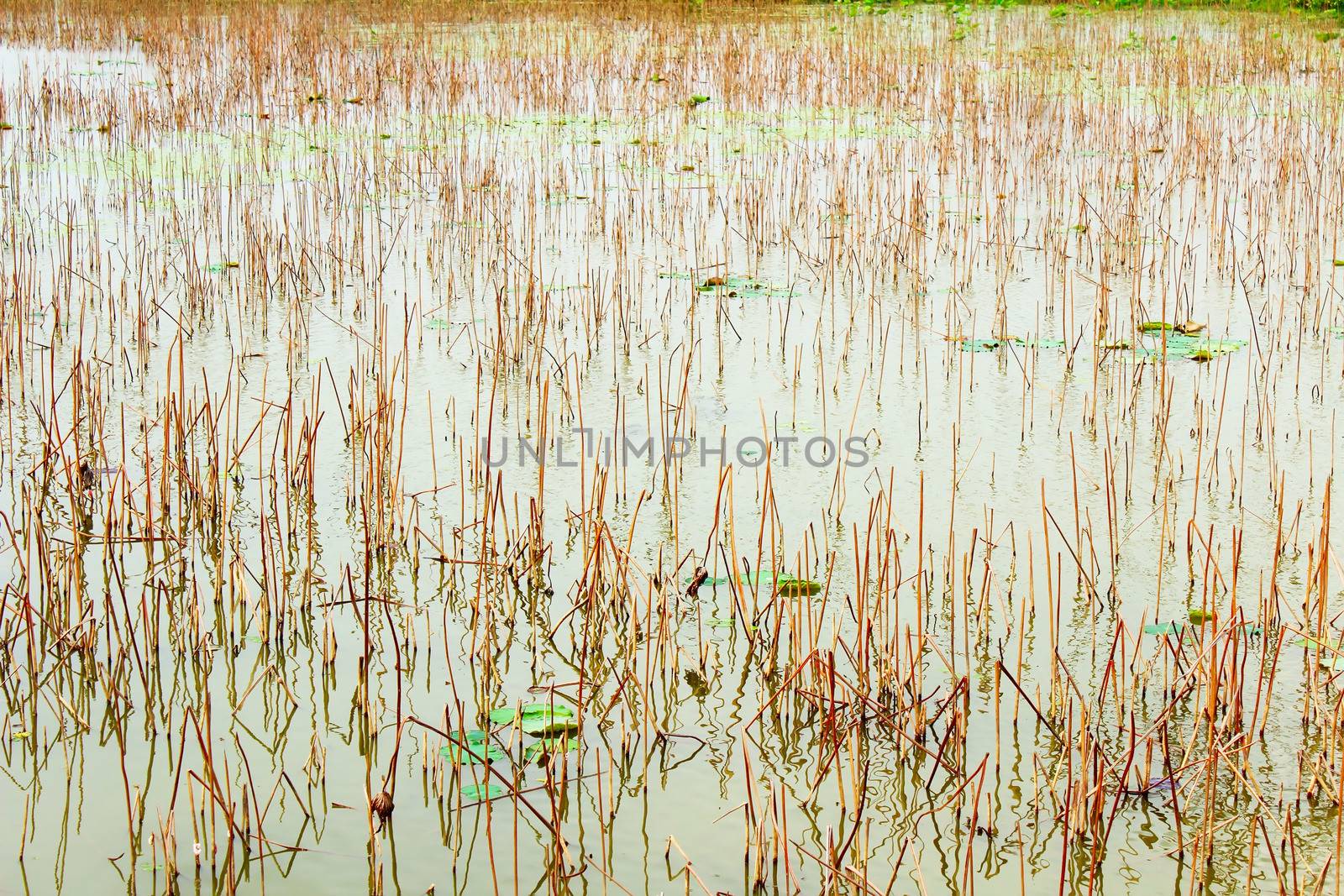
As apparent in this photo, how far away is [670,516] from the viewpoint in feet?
13.6

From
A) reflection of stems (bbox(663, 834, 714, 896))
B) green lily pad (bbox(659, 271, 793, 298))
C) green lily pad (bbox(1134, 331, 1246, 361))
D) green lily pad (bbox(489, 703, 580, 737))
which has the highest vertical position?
green lily pad (bbox(659, 271, 793, 298))

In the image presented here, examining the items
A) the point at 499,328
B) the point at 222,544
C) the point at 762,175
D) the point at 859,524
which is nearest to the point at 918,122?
the point at 762,175

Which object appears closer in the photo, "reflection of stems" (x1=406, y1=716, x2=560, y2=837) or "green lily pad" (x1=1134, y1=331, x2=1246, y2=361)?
"reflection of stems" (x1=406, y1=716, x2=560, y2=837)

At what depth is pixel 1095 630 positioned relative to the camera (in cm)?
342

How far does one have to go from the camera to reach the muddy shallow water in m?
2.68

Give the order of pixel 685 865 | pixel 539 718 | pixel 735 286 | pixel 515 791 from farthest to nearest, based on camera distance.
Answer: pixel 735 286 < pixel 539 718 < pixel 515 791 < pixel 685 865

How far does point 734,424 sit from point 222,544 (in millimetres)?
1953

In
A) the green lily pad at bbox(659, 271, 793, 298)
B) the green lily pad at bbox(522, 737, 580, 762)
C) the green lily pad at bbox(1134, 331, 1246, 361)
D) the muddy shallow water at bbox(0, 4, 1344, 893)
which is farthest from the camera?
the green lily pad at bbox(659, 271, 793, 298)

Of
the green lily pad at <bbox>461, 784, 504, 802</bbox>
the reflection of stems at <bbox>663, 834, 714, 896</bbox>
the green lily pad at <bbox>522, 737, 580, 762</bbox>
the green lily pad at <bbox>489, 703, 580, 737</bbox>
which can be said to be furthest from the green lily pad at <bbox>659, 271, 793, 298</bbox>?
the reflection of stems at <bbox>663, 834, 714, 896</bbox>

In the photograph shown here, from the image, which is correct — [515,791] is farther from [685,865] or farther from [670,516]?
[670,516]

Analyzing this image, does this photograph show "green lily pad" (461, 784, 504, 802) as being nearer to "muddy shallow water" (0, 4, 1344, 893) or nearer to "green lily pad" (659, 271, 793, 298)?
"muddy shallow water" (0, 4, 1344, 893)

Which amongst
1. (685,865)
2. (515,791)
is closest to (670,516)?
(515,791)

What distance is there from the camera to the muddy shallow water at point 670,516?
8.80 feet

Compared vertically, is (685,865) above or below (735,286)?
below
